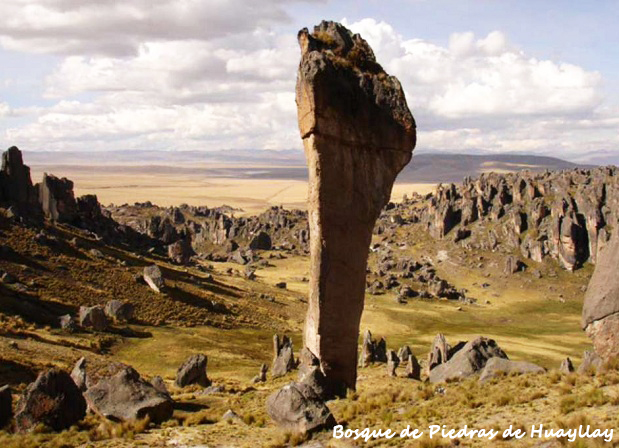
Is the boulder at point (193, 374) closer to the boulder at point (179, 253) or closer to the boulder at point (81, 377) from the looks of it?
the boulder at point (81, 377)

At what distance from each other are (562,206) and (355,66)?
139 meters

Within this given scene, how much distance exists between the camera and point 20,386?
30.8m

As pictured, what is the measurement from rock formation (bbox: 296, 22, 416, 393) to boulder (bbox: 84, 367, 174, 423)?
303 inches

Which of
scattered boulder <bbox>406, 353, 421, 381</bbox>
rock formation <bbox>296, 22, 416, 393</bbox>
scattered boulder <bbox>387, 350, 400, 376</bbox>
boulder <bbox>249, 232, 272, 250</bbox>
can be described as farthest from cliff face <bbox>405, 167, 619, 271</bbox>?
rock formation <bbox>296, 22, 416, 393</bbox>

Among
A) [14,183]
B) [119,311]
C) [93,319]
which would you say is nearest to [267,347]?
[119,311]

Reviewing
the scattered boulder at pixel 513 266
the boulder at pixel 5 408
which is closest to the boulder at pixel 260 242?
the scattered boulder at pixel 513 266

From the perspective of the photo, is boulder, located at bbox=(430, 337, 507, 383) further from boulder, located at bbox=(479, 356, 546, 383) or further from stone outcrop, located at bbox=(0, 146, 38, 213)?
stone outcrop, located at bbox=(0, 146, 38, 213)

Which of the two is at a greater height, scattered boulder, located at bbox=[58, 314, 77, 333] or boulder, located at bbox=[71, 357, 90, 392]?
boulder, located at bbox=[71, 357, 90, 392]

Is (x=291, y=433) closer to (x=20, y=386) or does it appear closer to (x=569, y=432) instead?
(x=569, y=432)

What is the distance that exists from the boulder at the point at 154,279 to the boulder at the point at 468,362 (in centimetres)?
4367

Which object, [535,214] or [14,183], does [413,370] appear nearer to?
[14,183]

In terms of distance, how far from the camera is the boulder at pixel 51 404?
21.9m

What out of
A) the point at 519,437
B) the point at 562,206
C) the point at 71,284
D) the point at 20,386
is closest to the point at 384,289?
the point at 562,206

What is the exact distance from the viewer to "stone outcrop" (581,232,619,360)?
952 inches
